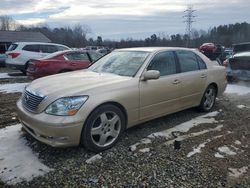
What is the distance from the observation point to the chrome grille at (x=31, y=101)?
4.33m

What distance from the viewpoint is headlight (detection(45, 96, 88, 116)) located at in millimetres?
4094

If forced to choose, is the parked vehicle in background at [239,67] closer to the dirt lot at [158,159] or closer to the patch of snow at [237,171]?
the dirt lot at [158,159]

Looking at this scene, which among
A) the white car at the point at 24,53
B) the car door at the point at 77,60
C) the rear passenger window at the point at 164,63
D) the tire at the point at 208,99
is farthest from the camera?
the white car at the point at 24,53

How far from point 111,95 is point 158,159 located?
1.17m

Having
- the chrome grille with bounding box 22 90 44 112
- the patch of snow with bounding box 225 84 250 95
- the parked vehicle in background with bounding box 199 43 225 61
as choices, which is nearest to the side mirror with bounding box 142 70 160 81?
the chrome grille with bounding box 22 90 44 112

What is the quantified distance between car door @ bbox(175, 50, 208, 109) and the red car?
4.40m

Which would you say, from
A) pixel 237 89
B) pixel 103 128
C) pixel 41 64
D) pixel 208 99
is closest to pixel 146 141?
pixel 103 128

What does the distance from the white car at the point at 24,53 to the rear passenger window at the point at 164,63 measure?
408 inches

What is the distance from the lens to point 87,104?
4188 mm

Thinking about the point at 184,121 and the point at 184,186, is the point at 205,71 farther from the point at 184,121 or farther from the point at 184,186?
the point at 184,186

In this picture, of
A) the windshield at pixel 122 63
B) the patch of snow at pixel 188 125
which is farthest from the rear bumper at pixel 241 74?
the windshield at pixel 122 63

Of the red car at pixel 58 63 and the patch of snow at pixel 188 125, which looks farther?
the red car at pixel 58 63

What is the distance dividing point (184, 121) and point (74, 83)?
257 cm

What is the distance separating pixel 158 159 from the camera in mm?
4270
